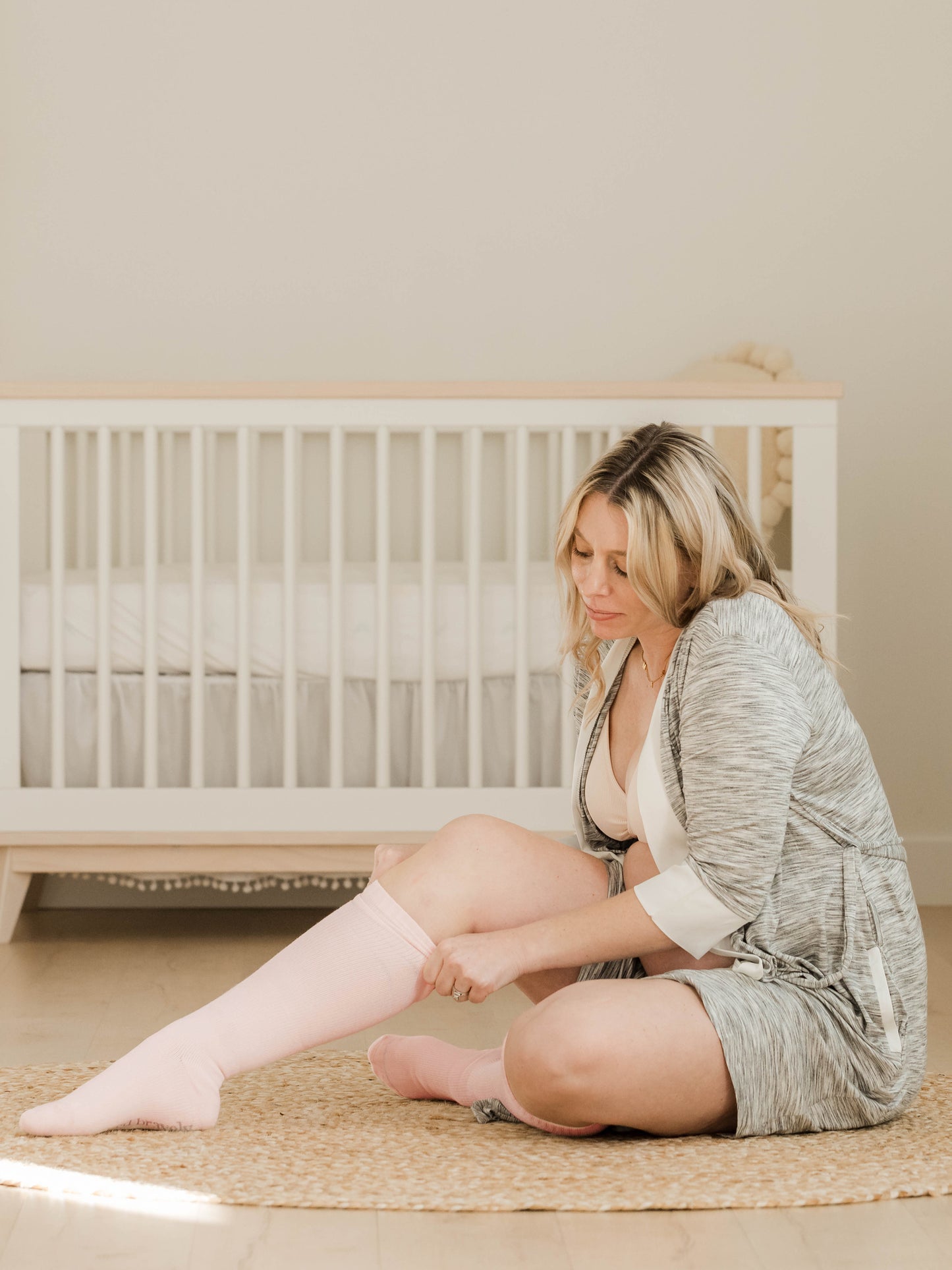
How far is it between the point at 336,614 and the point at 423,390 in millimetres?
347

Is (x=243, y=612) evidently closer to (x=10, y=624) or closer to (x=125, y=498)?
(x=10, y=624)

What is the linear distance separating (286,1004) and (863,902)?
49 cm

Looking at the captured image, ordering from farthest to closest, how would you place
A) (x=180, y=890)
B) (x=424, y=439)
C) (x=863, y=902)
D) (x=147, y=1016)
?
(x=180, y=890) → (x=424, y=439) → (x=147, y=1016) → (x=863, y=902)

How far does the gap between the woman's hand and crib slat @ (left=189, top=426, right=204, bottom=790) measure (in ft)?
3.15

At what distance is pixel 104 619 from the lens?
6.63 ft

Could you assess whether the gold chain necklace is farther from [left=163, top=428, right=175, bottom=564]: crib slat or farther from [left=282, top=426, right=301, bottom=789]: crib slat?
[left=163, top=428, right=175, bottom=564]: crib slat

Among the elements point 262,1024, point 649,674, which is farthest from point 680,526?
point 262,1024

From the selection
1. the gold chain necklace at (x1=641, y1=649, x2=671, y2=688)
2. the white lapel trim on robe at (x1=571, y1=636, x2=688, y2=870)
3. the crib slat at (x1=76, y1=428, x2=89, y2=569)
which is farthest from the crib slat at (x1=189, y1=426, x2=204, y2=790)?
the white lapel trim on robe at (x1=571, y1=636, x2=688, y2=870)

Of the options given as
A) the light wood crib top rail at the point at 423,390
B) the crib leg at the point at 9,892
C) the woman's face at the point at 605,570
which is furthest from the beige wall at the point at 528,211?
the woman's face at the point at 605,570

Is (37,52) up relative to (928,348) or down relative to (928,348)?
up

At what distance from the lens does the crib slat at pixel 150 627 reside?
202 centimetres

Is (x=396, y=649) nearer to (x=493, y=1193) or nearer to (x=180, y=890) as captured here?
(x=180, y=890)

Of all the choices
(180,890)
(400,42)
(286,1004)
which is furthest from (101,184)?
(286,1004)

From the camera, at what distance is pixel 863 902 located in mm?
1182
